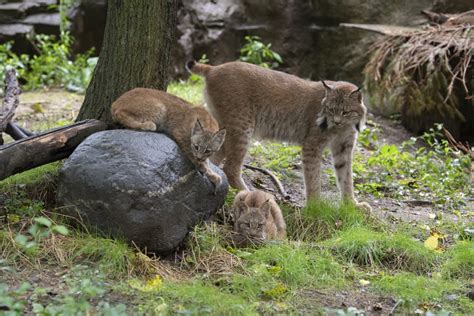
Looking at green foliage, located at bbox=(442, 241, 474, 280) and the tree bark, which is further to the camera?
the tree bark

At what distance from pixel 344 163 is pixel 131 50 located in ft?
8.14

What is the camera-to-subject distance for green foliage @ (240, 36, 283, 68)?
12.0 metres

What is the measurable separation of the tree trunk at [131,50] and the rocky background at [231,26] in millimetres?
6221

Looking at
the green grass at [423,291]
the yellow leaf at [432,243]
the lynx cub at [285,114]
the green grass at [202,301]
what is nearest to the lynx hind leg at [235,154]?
the lynx cub at [285,114]

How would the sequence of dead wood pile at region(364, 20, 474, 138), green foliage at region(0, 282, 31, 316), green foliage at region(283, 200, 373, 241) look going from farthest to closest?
dead wood pile at region(364, 20, 474, 138) → green foliage at region(283, 200, 373, 241) → green foliage at region(0, 282, 31, 316)

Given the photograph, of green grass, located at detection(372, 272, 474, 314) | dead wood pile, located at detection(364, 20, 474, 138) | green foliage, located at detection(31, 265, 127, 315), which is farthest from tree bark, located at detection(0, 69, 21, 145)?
dead wood pile, located at detection(364, 20, 474, 138)

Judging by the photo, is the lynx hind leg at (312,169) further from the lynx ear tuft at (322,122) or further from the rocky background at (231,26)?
the rocky background at (231,26)

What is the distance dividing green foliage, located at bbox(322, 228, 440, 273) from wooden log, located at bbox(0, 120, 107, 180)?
2221 mm

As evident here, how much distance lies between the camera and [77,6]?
13.0 meters

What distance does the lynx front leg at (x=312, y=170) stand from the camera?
720cm

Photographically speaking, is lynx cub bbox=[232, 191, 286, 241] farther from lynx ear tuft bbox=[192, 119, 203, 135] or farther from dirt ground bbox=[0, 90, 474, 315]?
dirt ground bbox=[0, 90, 474, 315]

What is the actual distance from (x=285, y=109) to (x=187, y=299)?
3179 millimetres

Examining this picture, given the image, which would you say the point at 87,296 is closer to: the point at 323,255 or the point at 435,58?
the point at 323,255

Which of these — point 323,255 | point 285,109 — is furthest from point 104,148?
point 285,109
